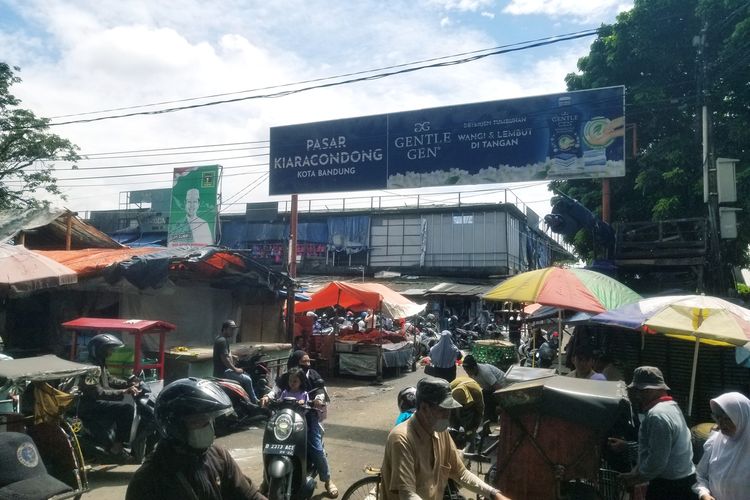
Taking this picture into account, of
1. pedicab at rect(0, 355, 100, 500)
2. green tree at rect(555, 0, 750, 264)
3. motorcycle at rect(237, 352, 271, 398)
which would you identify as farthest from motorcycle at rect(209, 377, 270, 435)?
green tree at rect(555, 0, 750, 264)

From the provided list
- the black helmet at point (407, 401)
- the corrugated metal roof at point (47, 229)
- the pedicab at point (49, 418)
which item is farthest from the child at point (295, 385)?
the corrugated metal roof at point (47, 229)

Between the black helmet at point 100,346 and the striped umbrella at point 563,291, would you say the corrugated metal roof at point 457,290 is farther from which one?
the black helmet at point 100,346

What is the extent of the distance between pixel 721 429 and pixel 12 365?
212 inches

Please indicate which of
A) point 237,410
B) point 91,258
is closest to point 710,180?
point 237,410

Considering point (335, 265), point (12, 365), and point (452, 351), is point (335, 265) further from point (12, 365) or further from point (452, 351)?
point (12, 365)

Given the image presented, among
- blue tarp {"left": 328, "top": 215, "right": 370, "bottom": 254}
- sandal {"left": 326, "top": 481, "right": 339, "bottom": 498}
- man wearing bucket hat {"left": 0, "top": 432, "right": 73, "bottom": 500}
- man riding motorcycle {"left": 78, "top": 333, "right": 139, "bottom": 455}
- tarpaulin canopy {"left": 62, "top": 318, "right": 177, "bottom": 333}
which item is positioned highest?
blue tarp {"left": 328, "top": 215, "right": 370, "bottom": 254}

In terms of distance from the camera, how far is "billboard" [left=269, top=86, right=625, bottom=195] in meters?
12.6

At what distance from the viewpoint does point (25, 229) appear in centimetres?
1397

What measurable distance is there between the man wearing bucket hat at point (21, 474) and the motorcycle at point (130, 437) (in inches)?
141

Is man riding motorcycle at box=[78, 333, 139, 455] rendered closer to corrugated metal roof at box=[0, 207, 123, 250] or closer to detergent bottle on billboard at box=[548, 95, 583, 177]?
corrugated metal roof at box=[0, 207, 123, 250]

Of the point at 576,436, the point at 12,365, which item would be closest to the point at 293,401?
the point at 12,365

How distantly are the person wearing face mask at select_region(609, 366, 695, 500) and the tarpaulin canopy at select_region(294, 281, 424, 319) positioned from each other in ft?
34.1

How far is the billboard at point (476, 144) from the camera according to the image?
41.2 feet

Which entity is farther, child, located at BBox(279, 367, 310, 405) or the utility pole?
the utility pole
